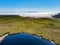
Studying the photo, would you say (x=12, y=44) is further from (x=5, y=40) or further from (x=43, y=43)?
(x=43, y=43)

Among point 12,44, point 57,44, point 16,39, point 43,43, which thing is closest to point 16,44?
point 12,44

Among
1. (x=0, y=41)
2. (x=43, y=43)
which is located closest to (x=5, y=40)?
(x=0, y=41)

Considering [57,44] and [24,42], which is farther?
[57,44]

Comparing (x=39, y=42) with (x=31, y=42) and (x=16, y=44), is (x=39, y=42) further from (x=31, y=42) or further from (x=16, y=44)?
(x=16, y=44)

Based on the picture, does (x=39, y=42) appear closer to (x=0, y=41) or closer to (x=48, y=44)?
(x=48, y=44)

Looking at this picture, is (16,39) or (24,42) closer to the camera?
(24,42)

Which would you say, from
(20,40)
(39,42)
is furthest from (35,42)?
(20,40)

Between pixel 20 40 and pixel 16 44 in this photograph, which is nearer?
pixel 16 44
